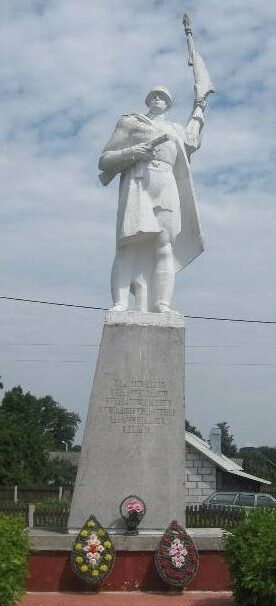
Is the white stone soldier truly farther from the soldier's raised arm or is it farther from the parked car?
the parked car

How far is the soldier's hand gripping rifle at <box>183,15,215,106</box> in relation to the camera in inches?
370

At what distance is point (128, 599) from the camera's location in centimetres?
689

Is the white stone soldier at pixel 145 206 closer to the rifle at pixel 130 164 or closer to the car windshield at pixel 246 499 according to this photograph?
the rifle at pixel 130 164

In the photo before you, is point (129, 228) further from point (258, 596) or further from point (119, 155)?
point (258, 596)

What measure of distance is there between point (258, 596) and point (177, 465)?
2.19 m

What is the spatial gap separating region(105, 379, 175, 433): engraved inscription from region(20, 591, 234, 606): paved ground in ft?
5.39

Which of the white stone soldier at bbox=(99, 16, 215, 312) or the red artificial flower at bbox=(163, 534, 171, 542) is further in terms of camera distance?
the white stone soldier at bbox=(99, 16, 215, 312)

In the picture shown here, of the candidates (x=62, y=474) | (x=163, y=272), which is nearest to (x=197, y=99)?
(x=163, y=272)

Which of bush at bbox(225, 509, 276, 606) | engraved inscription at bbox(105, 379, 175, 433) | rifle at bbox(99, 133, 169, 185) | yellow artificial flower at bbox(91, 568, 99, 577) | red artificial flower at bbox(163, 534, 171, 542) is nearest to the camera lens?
bush at bbox(225, 509, 276, 606)

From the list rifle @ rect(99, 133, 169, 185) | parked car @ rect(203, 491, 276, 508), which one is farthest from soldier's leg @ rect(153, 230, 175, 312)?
parked car @ rect(203, 491, 276, 508)

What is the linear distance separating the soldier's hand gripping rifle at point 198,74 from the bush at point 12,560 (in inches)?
223

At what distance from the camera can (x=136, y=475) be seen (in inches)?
309

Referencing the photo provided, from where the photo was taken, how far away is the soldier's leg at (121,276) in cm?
Result: 867

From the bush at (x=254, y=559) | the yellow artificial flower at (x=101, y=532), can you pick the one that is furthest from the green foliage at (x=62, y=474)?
the bush at (x=254, y=559)
